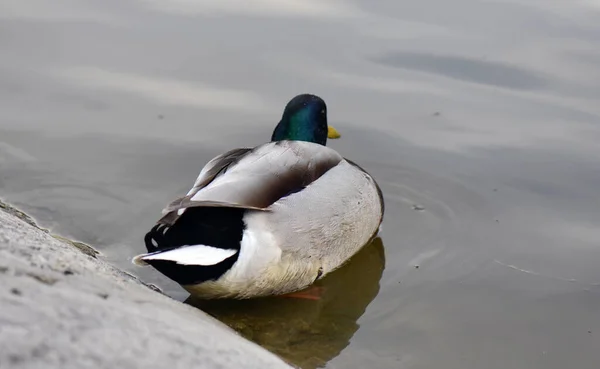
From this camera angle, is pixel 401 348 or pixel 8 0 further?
pixel 8 0

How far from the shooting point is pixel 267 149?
13.2 feet

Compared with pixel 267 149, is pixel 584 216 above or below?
below

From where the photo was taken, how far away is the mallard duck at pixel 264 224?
3.47m

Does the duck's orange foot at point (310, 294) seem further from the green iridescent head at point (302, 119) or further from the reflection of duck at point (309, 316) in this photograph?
the green iridescent head at point (302, 119)

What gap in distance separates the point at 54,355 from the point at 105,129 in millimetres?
3846

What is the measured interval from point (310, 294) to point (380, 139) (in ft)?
5.61

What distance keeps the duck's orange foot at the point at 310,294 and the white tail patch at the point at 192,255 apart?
0.58m

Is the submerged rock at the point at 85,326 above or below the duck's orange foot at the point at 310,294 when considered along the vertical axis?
above

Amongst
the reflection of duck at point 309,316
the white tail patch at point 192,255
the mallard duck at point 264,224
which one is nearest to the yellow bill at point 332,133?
the mallard duck at point 264,224

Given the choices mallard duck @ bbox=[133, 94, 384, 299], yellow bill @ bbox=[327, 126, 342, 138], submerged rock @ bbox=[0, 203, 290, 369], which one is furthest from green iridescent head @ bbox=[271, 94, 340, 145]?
submerged rock @ bbox=[0, 203, 290, 369]

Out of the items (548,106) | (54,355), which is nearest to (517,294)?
(548,106)

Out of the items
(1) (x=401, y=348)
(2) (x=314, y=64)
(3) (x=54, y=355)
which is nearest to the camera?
(3) (x=54, y=355)

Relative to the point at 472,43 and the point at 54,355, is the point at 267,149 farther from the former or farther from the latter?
the point at 472,43

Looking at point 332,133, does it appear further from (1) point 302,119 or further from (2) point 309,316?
(2) point 309,316
